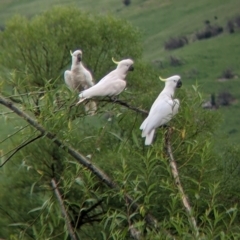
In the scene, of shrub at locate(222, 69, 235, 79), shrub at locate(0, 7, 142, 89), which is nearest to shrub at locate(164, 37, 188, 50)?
shrub at locate(222, 69, 235, 79)

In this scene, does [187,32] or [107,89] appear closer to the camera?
[107,89]

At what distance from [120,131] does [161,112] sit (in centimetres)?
1278

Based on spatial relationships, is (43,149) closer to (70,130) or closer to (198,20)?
(70,130)

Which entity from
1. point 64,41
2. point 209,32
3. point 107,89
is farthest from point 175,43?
point 107,89

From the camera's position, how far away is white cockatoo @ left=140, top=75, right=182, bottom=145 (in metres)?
6.03

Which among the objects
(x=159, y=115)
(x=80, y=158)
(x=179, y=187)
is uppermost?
(x=80, y=158)

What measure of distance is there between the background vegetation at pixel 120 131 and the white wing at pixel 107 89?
287mm

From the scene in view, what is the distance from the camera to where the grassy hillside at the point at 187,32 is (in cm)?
4459

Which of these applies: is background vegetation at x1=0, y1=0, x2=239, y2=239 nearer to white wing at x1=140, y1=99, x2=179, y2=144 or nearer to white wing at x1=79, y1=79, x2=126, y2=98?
white wing at x1=140, y1=99, x2=179, y2=144

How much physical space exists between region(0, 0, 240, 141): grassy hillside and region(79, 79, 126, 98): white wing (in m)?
29.1

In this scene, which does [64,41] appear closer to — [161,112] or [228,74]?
[228,74]

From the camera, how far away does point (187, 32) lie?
177ft

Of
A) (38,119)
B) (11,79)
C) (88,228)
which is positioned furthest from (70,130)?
(88,228)

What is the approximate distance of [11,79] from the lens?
5.36 meters
